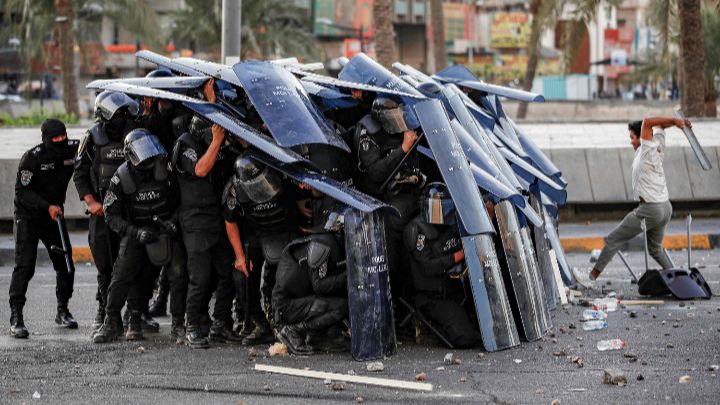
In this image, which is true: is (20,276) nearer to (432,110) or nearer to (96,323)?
(96,323)

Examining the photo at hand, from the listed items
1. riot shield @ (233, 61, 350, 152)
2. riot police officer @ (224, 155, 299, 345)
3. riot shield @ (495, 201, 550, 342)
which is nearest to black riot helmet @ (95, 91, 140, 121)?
riot shield @ (233, 61, 350, 152)

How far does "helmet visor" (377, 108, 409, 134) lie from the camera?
31.6 ft

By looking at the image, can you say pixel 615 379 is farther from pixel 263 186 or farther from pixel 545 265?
pixel 545 265

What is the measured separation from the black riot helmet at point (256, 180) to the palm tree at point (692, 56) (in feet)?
52.2

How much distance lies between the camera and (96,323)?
10.4 metres

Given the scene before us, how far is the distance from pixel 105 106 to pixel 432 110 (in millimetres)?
2370

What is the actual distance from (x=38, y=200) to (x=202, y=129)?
1657mm

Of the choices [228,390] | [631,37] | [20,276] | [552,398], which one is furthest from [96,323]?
[631,37]

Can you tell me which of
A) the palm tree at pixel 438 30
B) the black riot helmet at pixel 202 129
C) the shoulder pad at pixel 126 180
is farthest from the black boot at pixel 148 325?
the palm tree at pixel 438 30

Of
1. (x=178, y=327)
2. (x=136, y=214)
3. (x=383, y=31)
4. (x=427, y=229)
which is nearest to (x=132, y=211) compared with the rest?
(x=136, y=214)

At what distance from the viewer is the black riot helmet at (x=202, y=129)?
31.2 feet

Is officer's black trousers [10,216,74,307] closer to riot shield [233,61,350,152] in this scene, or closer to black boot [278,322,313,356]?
riot shield [233,61,350,152]

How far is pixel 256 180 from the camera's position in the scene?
9156mm

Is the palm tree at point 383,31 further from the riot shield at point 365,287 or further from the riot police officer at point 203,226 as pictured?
the riot shield at point 365,287
